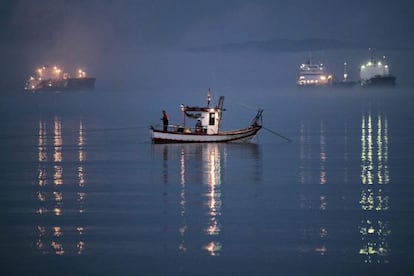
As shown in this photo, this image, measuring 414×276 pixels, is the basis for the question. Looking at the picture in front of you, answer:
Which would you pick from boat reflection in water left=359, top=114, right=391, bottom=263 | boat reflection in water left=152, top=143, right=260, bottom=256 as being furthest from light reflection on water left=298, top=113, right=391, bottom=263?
boat reflection in water left=152, top=143, right=260, bottom=256

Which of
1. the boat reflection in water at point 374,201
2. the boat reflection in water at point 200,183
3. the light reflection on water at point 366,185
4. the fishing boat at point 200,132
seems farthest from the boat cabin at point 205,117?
the boat reflection in water at point 374,201

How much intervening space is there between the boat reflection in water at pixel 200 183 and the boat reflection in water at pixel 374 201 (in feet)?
13.7

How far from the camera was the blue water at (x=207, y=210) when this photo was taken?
2098cm

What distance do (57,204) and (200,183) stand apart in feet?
24.6

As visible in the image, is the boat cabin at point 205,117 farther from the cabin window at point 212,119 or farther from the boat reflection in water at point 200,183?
the boat reflection in water at point 200,183

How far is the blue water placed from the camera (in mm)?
20984

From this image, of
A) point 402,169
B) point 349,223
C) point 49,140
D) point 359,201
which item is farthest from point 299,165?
point 49,140

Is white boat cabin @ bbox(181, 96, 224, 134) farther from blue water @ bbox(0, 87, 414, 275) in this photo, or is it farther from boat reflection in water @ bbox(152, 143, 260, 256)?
blue water @ bbox(0, 87, 414, 275)

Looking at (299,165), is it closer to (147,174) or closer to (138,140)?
(147,174)

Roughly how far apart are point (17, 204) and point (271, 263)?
1163 cm

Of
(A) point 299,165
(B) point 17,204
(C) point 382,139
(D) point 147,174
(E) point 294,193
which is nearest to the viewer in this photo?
(B) point 17,204

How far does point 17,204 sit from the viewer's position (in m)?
29.0

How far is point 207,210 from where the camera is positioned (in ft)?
91.3

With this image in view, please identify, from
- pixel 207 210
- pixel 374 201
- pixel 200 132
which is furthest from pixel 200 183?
pixel 200 132
